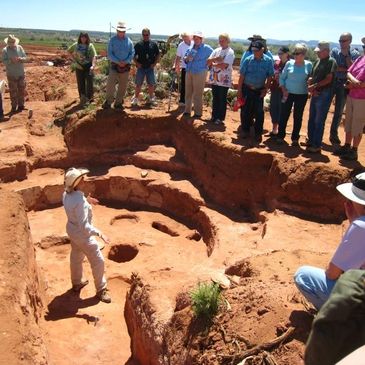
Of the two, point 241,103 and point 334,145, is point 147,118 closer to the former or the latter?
point 241,103

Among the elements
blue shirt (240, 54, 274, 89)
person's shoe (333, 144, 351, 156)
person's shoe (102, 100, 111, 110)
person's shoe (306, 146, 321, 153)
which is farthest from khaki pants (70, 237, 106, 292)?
person's shoe (102, 100, 111, 110)

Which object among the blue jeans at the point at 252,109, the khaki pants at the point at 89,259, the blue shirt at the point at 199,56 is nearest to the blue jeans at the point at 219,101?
the blue shirt at the point at 199,56

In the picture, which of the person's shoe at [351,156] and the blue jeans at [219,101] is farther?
the blue jeans at [219,101]

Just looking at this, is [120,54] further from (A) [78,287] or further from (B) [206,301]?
(B) [206,301]

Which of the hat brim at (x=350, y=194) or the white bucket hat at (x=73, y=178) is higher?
the hat brim at (x=350, y=194)

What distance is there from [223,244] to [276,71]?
422 centimetres

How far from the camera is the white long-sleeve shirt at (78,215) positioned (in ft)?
21.7

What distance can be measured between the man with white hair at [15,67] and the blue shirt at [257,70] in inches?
276

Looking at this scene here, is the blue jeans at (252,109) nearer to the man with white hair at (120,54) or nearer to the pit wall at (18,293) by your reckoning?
the man with white hair at (120,54)

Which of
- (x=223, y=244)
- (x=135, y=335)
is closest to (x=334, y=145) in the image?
(x=223, y=244)

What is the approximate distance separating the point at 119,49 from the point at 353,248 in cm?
844

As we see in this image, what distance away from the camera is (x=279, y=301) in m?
4.35

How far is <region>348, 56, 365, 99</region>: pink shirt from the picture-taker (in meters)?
7.71

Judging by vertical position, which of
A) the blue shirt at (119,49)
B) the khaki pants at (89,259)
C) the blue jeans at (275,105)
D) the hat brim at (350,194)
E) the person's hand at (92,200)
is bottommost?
the person's hand at (92,200)
